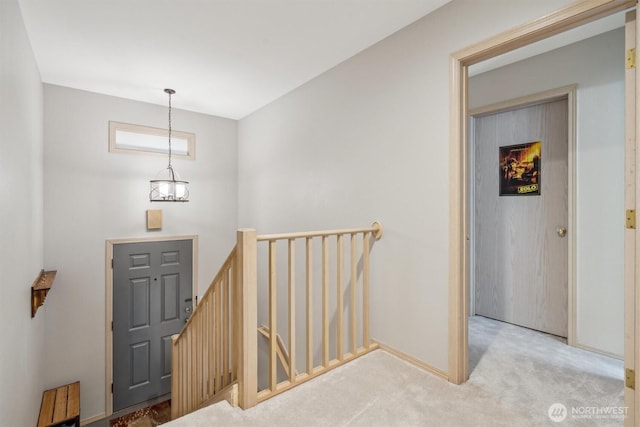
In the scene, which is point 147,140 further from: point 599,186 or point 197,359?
point 599,186

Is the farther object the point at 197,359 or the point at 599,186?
the point at 197,359

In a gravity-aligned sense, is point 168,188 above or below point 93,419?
above

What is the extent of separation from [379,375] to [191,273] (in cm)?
303

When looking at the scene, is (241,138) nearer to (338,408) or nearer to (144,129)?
(144,129)

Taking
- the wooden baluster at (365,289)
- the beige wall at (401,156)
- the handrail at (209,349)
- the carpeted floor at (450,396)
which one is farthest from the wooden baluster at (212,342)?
the beige wall at (401,156)

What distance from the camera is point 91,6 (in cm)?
202

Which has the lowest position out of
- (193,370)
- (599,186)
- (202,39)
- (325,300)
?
(193,370)

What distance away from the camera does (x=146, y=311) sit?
12.5 feet

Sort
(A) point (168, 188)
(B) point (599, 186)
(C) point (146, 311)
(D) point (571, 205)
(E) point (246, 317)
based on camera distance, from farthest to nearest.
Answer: (C) point (146, 311) → (A) point (168, 188) → (D) point (571, 205) → (B) point (599, 186) → (E) point (246, 317)

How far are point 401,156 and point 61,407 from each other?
12.6 feet

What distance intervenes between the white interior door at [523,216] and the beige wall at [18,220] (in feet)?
11.7

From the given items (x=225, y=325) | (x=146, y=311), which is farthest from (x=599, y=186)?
(x=146, y=311)

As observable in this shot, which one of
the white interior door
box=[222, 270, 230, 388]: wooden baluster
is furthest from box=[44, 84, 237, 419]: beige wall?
the white interior door

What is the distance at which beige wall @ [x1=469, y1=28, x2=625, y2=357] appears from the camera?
7.18 ft
